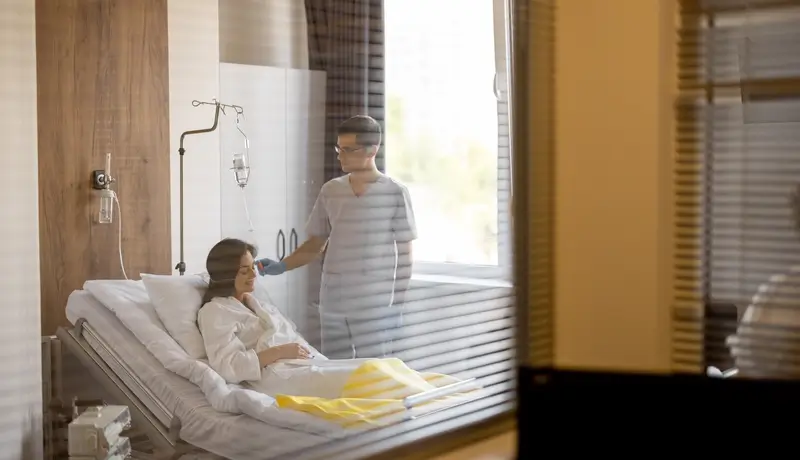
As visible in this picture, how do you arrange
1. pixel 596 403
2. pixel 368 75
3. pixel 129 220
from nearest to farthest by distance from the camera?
pixel 596 403, pixel 129 220, pixel 368 75

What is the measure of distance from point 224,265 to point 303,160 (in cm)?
30

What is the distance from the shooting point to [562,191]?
166 cm

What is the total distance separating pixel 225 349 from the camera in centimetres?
178

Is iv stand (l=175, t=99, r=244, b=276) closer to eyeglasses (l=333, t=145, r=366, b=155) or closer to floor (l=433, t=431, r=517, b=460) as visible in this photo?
eyeglasses (l=333, t=145, r=366, b=155)

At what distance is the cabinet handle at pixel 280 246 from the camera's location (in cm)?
184

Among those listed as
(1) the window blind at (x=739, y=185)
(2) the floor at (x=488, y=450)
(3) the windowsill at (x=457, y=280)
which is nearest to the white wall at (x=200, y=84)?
(3) the windowsill at (x=457, y=280)

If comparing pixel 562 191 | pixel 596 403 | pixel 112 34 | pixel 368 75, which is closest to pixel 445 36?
pixel 368 75

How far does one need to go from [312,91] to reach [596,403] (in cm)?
108

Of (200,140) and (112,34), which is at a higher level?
(112,34)

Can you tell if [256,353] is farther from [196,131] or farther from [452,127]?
[452,127]

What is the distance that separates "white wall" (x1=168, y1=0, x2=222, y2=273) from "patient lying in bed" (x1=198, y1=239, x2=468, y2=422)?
6cm

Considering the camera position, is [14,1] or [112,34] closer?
[14,1]

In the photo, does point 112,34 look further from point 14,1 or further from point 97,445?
point 97,445

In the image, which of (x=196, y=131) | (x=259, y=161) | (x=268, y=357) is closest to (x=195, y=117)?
(x=196, y=131)
